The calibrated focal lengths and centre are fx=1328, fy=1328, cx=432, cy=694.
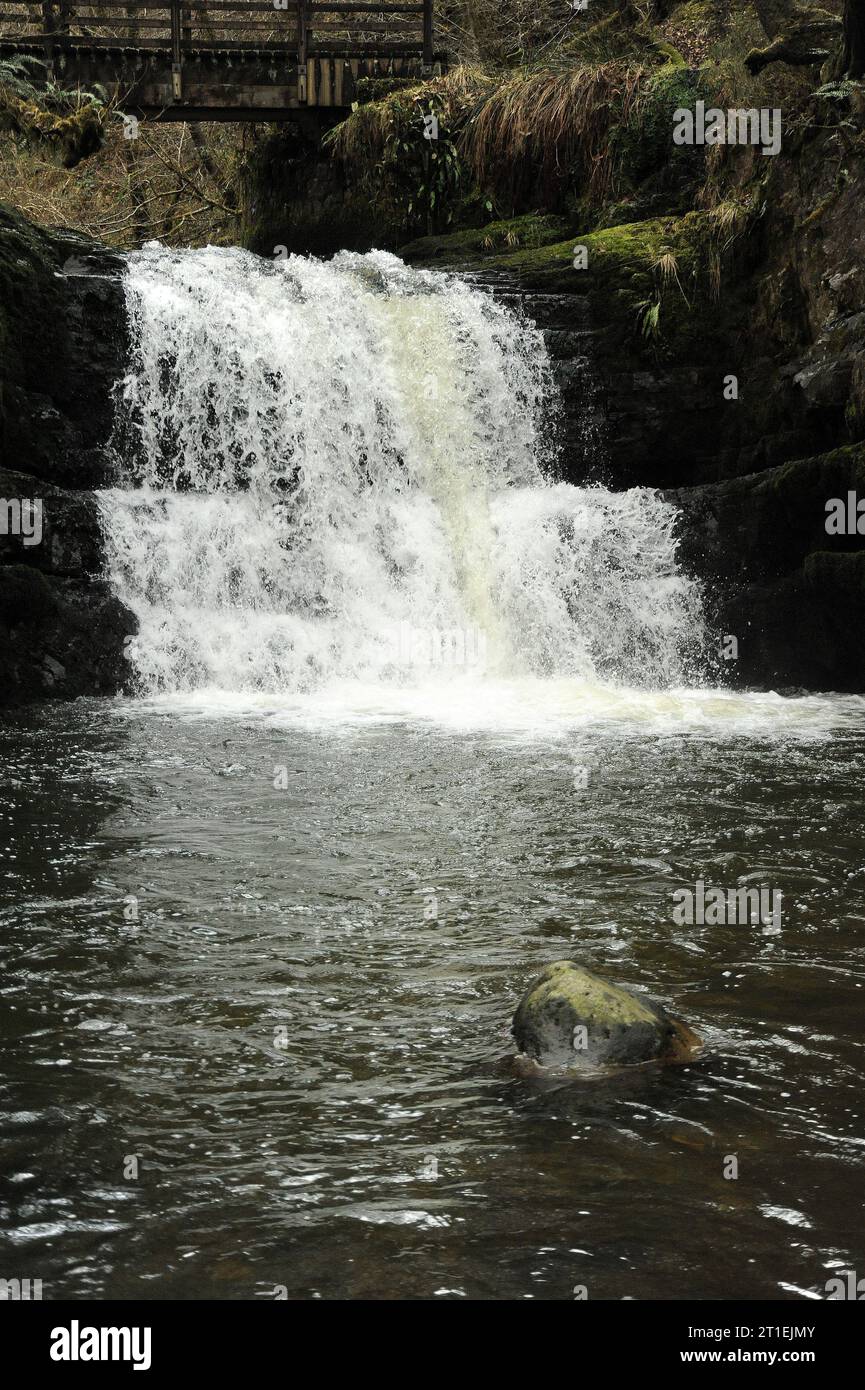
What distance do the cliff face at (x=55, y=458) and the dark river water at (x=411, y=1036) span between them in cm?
362

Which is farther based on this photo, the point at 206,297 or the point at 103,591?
the point at 206,297

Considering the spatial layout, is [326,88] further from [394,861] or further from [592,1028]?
[592,1028]

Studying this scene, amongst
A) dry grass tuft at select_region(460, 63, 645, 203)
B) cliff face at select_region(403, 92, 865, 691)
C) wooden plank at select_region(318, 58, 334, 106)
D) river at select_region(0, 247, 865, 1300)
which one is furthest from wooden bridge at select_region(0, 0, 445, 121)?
cliff face at select_region(403, 92, 865, 691)

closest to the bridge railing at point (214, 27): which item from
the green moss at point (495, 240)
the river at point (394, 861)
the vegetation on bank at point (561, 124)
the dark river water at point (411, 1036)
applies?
the vegetation on bank at point (561, 124)

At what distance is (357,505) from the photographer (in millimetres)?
13078

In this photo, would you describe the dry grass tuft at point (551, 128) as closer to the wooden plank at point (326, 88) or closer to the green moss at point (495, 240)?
the green moss at point (495, 240)

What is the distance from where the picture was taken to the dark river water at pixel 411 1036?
9.96 ft

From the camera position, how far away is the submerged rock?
12.8ft

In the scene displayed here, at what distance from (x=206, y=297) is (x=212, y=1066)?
11.2 metres

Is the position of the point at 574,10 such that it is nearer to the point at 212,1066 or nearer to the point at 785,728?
the point at 785,728

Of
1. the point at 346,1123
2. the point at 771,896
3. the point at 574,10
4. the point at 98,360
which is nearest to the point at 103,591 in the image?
the point at 98,360

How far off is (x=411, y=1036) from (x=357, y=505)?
9403 millimetres

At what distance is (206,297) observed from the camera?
1373 cm

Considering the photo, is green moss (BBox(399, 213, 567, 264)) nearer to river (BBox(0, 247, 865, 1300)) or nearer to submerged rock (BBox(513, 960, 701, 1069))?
river (BBox(0, 247, 865, 1300))
